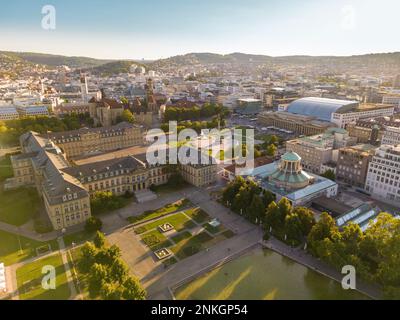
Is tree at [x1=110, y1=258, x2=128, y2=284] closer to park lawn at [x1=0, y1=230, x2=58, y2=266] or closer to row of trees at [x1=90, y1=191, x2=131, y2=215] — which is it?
park lawn at [x1=0, y1=230, x2=58, y2=266]

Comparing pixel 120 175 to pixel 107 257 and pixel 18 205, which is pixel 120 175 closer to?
pixel 18 205

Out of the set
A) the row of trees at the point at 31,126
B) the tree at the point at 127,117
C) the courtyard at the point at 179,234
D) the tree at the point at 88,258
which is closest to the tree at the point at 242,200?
the courtyard at the point at 179,234

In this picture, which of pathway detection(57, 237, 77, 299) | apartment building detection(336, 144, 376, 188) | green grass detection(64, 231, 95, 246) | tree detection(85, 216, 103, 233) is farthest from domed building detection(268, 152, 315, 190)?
pathway detection(57, 237, 77, 299)

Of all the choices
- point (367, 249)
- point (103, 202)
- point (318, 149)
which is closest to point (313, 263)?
point (367, 249)

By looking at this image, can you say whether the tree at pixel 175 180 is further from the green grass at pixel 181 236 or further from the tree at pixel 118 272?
the tree at pixel 118 272
